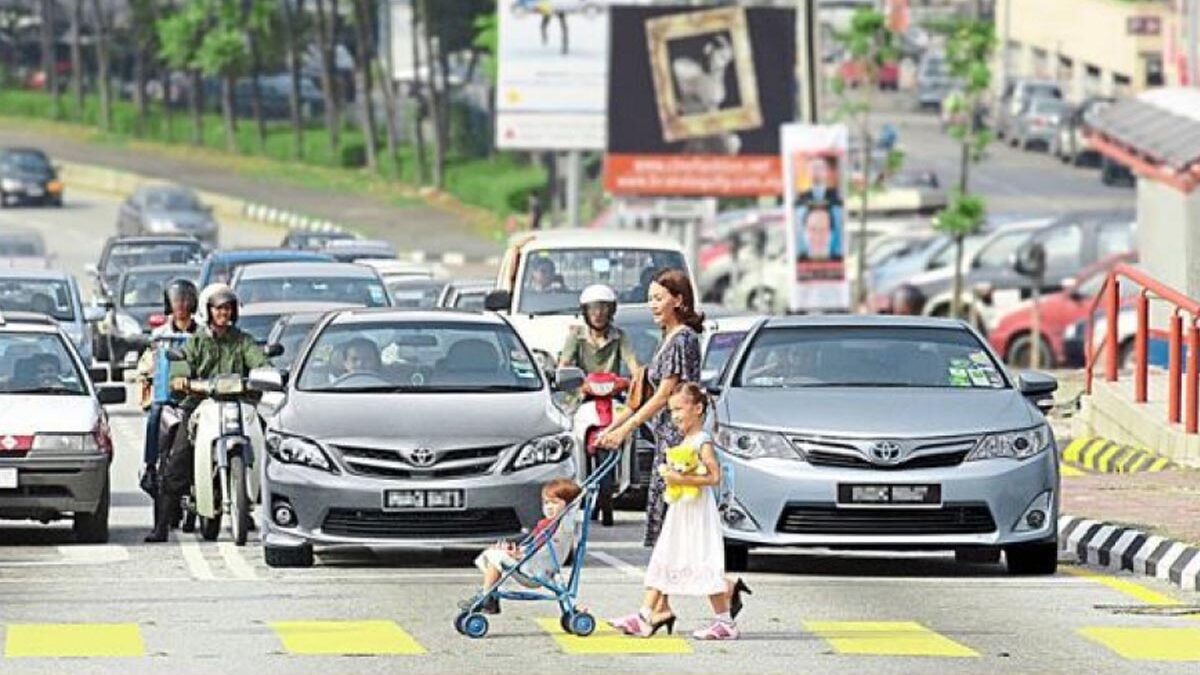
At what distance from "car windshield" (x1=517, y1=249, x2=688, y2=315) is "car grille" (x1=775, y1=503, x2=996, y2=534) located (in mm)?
11828

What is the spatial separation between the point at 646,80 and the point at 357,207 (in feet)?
91.1

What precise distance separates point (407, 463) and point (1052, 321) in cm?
2596

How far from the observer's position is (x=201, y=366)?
2247 centimetres

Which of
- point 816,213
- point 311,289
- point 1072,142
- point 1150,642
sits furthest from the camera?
point 1072,142

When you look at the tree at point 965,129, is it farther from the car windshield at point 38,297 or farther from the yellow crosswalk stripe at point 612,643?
the yellow crosswalk stripe at point 612,643

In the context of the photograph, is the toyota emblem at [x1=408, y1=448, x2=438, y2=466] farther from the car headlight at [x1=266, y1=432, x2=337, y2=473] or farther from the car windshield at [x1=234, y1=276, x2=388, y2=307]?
the car windshield at [x1=234, y1=276, x2=388, y2=307]

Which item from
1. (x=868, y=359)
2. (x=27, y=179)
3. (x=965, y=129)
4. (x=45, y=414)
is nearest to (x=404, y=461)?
(x=868, y=359)

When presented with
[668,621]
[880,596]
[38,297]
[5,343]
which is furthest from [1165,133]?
[668,621]

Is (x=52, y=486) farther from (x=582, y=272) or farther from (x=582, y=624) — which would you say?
(x=582, y=272)

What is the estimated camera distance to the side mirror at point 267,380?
20703 mm

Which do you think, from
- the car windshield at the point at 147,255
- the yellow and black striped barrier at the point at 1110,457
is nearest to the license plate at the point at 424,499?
the yellow and black striped barrier at the point at 1110,457

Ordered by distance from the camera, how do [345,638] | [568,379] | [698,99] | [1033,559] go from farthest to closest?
[698,99], [568,379], [1033,559], [345,638]

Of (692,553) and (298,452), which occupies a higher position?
(692,553)

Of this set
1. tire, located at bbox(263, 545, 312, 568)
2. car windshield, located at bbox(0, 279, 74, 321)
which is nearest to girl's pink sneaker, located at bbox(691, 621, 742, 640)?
tire, located at bbox(263, 545, 312, 568)
